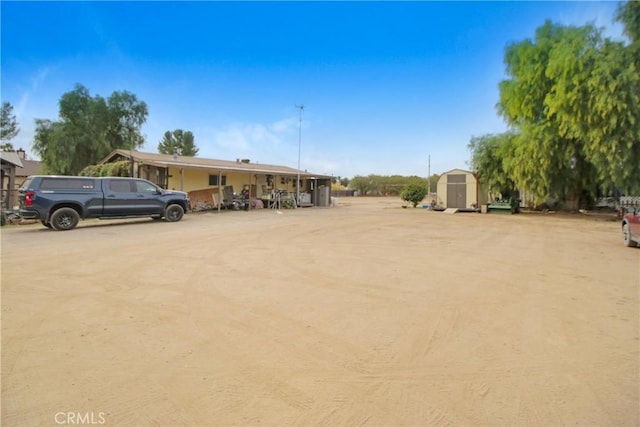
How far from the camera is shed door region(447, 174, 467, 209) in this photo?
91.5ft

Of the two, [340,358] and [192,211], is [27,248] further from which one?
[192,211]

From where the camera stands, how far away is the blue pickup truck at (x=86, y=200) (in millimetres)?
11758

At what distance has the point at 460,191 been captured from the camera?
2808 centimetres

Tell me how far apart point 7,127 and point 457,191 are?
159ft

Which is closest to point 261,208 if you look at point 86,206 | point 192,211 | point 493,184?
point 192,211

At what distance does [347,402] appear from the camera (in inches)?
104

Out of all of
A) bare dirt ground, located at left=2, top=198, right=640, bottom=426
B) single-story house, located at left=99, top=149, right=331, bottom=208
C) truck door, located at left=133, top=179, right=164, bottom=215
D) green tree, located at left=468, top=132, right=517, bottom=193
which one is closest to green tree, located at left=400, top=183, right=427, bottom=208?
green tree, located at left=468, top=132, right=517, bottom=193

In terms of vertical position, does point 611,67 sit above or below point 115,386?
above

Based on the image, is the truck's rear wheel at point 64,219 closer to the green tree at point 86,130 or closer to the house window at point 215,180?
the house window at point 215,180

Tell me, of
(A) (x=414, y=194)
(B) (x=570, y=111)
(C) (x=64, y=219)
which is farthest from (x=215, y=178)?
(B) (x=570, y=111)

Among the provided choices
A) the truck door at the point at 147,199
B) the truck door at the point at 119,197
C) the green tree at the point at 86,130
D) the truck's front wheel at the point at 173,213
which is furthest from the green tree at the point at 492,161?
the green tree at the point at 86,130

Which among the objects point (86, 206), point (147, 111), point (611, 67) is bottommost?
point (86, 206)

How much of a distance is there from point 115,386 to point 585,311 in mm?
5432

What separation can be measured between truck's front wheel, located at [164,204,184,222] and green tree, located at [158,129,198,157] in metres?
40.4
